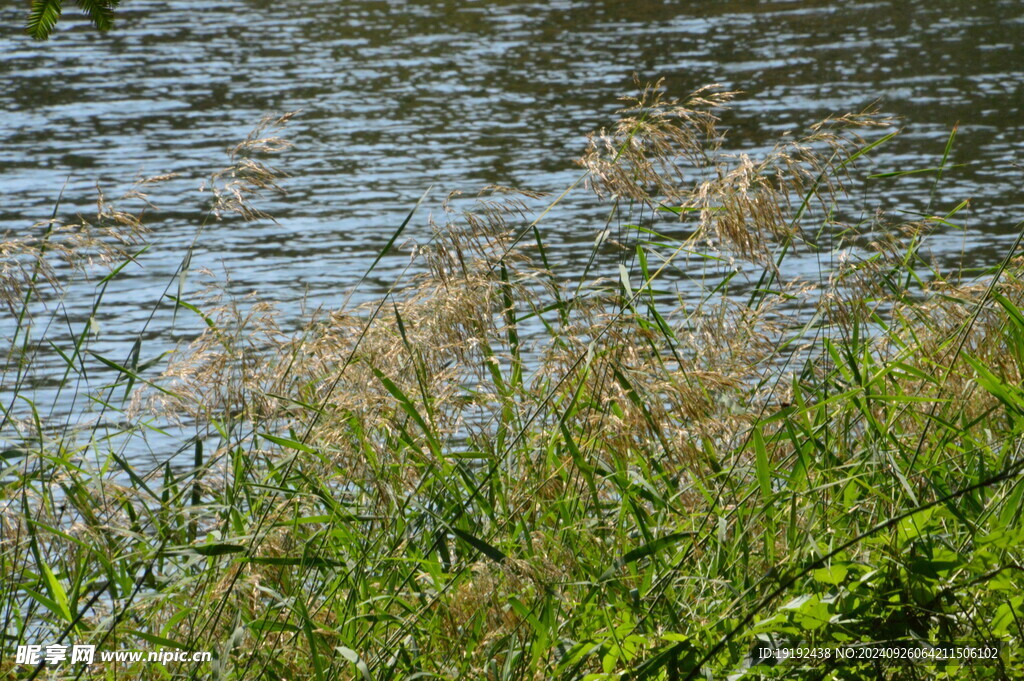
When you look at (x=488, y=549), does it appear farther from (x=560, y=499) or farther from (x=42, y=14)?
(x=42, y=14)

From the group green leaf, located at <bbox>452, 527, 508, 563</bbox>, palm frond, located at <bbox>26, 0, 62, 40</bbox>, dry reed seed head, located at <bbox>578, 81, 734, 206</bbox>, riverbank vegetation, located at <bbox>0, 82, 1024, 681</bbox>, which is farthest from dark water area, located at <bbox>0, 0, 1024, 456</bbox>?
palm frond, located at <bbox>26, 0, 62, 40</bbox>

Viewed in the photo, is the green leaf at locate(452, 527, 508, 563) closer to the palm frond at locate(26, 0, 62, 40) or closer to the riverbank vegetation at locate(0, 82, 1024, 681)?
the riverbank vegetation at locate(0, 82, 1024, 681)

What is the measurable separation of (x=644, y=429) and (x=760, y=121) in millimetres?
15166

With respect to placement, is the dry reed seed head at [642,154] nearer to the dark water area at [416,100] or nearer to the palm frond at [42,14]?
the palm frond at [42,14]

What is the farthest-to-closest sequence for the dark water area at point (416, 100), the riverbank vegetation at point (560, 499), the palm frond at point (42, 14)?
the dark water area at point (416, 100) < the riverbank vegetation at point (560, 499) < the palm frond at point (42, 14)

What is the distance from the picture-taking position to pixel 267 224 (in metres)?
14.5

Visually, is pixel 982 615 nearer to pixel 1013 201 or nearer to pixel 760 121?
pixel 1013 201

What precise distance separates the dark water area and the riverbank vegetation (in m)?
6.02

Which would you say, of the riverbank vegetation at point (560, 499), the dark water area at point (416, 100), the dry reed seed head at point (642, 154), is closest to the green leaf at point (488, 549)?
the riverbank vegetation at point (560, 499)

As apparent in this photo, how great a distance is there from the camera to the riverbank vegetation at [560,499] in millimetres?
3127

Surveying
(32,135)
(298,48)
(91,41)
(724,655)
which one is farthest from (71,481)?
(91,41)

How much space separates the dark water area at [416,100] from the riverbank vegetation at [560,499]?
237 inches

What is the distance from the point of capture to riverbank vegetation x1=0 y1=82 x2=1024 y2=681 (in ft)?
10.3

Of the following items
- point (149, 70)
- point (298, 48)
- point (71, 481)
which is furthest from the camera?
point (298, 48)
